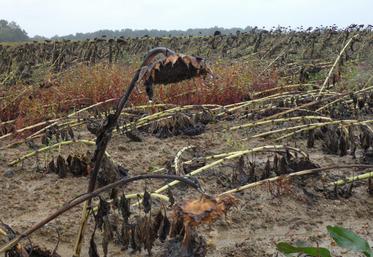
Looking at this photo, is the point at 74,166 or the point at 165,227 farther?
the point at 74,166

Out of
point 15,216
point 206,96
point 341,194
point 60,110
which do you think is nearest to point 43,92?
point 60,110

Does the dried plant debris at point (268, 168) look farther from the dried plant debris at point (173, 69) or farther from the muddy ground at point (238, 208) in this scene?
the dried plant debris at point (173, 69)

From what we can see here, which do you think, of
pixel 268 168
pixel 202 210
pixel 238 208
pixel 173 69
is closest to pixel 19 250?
pixel 202 210

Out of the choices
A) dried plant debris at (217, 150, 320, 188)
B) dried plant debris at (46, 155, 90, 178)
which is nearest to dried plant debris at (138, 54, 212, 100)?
dried plant debris at (217, 150, 320, 188)

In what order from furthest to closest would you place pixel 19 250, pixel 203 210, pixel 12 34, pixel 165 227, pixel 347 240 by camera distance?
pixel 12 34 → pixel 165 227 → pixel 347 240 → pixel 19 250 → pixel 203 210

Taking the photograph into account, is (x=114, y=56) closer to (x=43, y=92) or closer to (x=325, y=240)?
(x=43, y=92)

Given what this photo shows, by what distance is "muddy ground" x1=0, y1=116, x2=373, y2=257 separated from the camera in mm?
2668

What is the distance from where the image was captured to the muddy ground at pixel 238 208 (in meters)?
2.67

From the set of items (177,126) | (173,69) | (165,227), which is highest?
(173,69)

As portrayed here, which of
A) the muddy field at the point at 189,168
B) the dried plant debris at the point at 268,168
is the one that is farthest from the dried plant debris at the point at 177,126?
the dried plant debris at the point at 268,168

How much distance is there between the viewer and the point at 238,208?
300 centimetres

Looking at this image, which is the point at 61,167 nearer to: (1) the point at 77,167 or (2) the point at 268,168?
(1) the point at 77,167

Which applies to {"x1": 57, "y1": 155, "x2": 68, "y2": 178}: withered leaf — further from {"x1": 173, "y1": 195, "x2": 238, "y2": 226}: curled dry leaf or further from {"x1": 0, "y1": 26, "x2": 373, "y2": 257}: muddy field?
{"x1": 173, "y1": 195, "x2": 238, "y2": 226}: curled dry leaf

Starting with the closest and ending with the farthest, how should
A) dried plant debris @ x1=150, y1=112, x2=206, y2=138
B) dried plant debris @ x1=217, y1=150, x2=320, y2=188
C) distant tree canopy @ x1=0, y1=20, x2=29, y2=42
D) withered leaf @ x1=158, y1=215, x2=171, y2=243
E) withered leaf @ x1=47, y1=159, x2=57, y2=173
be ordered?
1. withered leaf @ x1=158, y1=215, x2=171, y2=243
2. dried plant debris @ x1=217, y1=150, x2=320, y2=188
3. withered leaf @ x1=47, y1=159, x2=57, y2=173
4. dried plant debris @ x1=150, y1=112, x2=206, y2=138
5. distant tree canopy @ x1=0, y1=20, x2=29, y2=42
